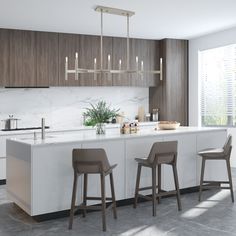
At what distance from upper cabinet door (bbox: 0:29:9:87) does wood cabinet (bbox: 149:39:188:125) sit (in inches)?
127

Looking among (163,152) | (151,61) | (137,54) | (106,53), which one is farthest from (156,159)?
(151,61)

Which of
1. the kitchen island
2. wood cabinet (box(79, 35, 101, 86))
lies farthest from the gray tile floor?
wood cabinet (box(79, 35, 101, 86))

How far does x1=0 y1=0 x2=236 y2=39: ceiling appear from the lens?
522cm

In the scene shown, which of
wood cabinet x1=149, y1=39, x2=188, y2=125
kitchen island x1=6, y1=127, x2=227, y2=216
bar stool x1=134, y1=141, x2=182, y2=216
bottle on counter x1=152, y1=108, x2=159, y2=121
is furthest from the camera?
bottle on counter x1=152, y1=108, x2=159, y2=121

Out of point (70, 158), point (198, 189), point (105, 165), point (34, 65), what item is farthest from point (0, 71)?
point (198, 189)

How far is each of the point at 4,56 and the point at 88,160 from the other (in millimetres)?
3501

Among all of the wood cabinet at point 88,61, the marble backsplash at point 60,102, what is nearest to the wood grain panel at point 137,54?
the wood cabinet at point 88,61

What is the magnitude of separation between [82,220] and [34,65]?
358 cm

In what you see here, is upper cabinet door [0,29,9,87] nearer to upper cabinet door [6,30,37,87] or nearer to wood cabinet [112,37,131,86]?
upper cabinet door [6,30,37,87]

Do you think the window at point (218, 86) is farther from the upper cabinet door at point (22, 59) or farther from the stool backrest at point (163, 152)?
the upper cabinet door at point (22, 59)

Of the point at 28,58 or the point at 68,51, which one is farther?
the point at 68,51

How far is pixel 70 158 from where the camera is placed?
4352 mm

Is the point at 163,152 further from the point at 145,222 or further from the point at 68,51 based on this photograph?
the point at 68,51

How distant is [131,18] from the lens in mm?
6109
